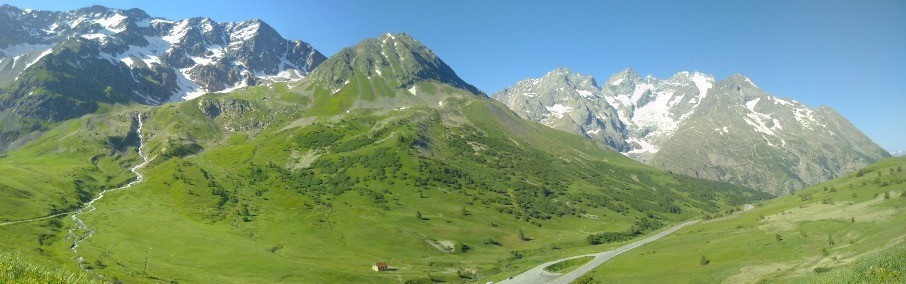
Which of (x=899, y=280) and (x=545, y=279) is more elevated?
(x=899, y=280)

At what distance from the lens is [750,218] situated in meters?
175

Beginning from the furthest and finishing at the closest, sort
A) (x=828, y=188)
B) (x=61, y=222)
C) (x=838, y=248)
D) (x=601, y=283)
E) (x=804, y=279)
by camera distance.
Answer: (x=828, y=188) → (x=61, y=222) → (x=601, y=283) → (x=838, y=248) → (x=804, y=279)

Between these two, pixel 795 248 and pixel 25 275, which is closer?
pixel 25 275

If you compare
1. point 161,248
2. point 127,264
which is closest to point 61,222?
point 161,248

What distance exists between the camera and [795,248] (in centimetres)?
10412

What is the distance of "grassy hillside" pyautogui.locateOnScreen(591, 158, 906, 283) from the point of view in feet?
251

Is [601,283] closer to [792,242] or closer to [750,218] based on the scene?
[792,242]

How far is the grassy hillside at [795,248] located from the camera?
76.7 metres

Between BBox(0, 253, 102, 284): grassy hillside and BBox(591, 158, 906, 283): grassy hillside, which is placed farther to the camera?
BBox(591, 158, 906, 283): grassy hillside

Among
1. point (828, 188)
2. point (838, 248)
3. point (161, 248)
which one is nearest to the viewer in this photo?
point (838, 248)

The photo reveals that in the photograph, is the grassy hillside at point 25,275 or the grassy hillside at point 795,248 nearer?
the grassy hillside at point 25,275

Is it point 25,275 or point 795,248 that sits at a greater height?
point 795,248

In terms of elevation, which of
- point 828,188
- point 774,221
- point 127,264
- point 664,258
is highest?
point 828,188

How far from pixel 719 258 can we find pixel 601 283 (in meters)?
25.4
